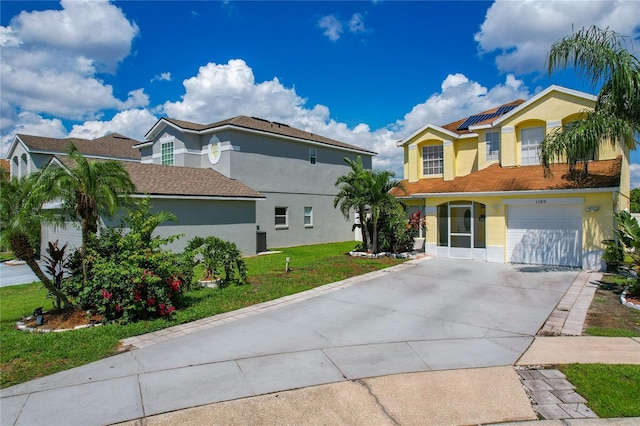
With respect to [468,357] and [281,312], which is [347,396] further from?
[281,312]

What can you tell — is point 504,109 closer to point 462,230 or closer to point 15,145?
point 462,230

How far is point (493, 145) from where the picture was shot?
2031 cm

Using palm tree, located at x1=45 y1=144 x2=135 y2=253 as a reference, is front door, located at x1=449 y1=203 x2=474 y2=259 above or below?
below

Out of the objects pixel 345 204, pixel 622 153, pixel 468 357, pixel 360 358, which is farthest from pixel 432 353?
pixel 622 153

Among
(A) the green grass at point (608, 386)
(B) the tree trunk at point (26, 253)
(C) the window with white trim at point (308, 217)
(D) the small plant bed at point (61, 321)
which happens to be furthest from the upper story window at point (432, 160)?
(B) the tree trunk at point (26, 253)

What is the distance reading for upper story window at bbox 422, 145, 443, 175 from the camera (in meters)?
22.7

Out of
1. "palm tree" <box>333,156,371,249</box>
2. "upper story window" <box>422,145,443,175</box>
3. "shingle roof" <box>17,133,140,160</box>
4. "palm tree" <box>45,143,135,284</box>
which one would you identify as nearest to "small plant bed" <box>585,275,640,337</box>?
"palm tree" <box>333,156,371,249</box>

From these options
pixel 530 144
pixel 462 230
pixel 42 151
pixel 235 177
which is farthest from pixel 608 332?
pixel 42 151

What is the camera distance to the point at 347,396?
5312 mm

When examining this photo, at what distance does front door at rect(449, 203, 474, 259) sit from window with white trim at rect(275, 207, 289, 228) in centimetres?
1097

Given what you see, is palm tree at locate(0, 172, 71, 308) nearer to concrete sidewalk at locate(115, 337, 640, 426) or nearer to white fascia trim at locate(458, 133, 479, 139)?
concrete sidewalk at locate(115, 337, 640, 426)

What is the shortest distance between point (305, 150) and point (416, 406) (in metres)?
23.8

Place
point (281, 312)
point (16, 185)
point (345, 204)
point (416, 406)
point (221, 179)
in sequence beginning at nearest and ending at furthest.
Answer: point (416, 406)
point (16, 185)
point (281, 312)
point (345, 204)
point (221, 179)

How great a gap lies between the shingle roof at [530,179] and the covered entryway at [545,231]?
0.61 m
